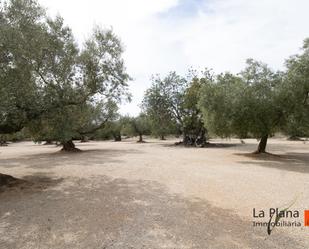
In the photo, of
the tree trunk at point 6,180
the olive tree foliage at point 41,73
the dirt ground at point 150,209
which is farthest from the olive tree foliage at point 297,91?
the tree trunk at point 6,180

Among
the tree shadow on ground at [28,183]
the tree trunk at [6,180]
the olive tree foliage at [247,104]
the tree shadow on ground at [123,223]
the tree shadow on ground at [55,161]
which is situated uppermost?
the olive tree foliage at [247,104]

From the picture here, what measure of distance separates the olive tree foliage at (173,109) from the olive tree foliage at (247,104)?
16.8 meters

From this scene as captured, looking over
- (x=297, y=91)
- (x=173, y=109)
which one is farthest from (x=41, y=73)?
(x=173, y=109)

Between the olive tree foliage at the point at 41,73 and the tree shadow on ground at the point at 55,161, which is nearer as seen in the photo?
the olive tree foliage at the point at 41,73

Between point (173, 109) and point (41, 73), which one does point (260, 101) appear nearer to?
point (41, 73)

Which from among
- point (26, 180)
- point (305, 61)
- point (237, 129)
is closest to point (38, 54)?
point (26, 180)

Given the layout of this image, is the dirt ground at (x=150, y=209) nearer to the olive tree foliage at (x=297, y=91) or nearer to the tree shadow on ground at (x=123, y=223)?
the tree shadow on ground at (x=123, y=223)

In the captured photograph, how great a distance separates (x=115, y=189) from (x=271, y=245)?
5467 millimetres

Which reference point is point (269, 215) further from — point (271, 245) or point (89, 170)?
point (89, 170)

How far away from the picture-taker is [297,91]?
1519cm

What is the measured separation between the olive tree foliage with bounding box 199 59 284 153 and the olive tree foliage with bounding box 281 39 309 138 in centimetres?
42

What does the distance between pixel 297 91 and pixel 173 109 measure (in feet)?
72.2

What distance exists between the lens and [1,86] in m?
7.80

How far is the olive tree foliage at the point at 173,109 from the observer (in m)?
35.0
